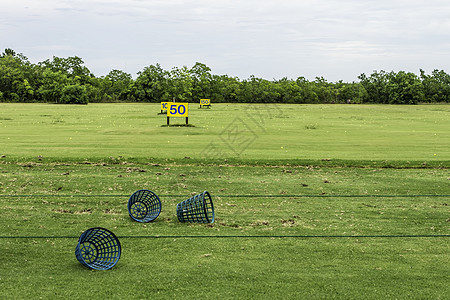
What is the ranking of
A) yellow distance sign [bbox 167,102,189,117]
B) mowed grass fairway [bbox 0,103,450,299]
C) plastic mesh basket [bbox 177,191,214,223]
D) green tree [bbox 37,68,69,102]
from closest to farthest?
mowed grass fairway [bbox 0,103,450,299] < plastic mesh basket [bbox 177,191,214,223] < yellow distance sign [bbox 167,102,189,117] < green tree [bbox 37,68,69,102]

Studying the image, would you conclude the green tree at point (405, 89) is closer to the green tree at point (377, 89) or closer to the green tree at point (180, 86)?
the green tree at point (377, 89)

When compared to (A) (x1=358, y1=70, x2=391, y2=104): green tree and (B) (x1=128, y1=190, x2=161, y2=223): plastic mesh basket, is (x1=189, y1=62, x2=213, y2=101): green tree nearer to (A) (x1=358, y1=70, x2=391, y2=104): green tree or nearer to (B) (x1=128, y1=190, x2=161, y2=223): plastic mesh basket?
(A) (x1=358, y1=70, x2=391, y2=104): green tree

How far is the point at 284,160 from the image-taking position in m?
20.0

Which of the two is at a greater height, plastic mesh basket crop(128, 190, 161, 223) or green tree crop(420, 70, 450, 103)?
green tree crop(420, 70, 450, 103)

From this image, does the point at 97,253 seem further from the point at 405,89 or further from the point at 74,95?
the point at 405,89

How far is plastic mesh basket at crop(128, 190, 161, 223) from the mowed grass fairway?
23cm

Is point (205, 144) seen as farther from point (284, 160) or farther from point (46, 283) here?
point (46, 283)

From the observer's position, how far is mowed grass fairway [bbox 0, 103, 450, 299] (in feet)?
24.0

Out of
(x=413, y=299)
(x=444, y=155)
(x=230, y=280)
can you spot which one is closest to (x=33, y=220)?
(x=230, y=280)

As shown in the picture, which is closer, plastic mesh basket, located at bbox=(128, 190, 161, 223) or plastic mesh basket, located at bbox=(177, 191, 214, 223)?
plastic mesh basket, located at bbox=(177, 191, 214, 223)

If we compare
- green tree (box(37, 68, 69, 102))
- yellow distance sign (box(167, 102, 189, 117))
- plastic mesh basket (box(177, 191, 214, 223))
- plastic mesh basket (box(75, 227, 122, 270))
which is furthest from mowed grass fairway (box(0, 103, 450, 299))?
green tree (box(37, 68, 69, 102))

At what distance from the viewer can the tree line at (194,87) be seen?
4466 inches

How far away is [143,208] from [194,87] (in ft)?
370

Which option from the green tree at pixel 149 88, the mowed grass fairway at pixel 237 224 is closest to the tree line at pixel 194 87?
the green tree at pixel 149 88
